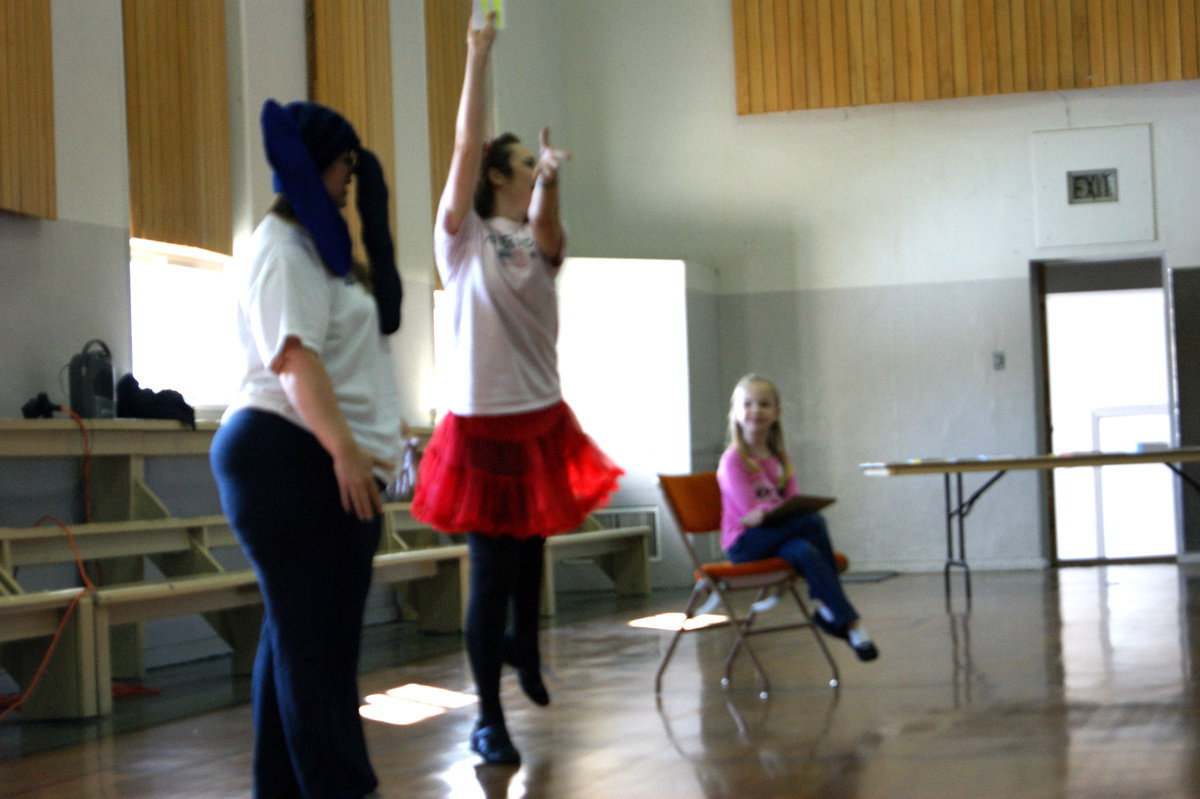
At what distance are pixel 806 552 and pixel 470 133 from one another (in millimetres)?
1968

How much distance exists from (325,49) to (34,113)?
244cm

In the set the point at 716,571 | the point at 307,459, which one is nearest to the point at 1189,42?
the point at 716,571

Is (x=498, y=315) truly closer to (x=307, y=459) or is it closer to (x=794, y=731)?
(x=307, y=459)

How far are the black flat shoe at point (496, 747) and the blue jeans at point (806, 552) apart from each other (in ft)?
4.54

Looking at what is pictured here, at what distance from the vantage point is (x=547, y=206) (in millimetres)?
3080

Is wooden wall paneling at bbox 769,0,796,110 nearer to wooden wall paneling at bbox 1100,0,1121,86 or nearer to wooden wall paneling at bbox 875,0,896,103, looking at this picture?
wooden wall paneling at bbox 875,0,896,103

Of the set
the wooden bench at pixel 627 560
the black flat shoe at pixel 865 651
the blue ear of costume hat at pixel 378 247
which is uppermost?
the blue ear of costume hat at pixel 378 247

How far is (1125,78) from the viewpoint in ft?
30.9

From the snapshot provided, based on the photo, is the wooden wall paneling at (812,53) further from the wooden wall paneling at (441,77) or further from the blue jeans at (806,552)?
the blue jeans at (806,552)

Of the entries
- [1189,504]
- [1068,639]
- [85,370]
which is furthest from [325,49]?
[1189,504]

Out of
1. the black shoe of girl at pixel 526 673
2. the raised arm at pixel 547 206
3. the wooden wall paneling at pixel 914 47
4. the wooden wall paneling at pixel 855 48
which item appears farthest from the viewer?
the wooden wall paneling at pixel 855 48

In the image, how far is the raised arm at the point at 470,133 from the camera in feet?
9.14

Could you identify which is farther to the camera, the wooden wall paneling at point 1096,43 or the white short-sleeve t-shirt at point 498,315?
the wooden wall paneling at point 1096,43

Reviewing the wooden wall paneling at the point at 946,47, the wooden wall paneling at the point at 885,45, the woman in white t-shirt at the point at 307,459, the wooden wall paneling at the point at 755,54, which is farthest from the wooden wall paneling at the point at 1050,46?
the woman in white t-shirt at the point at 307,459
